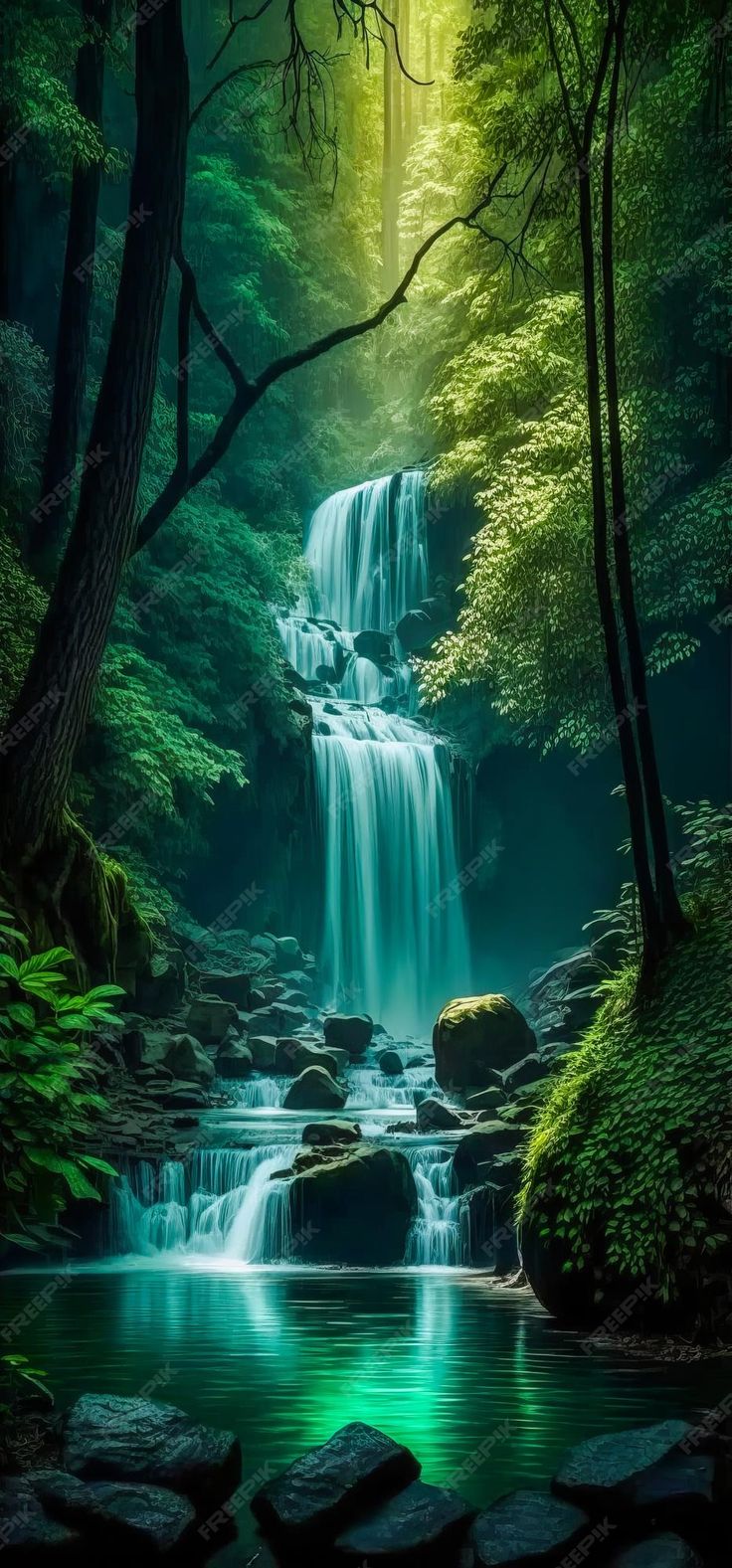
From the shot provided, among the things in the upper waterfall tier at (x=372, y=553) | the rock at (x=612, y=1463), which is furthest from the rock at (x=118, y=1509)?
the upper waterfall tier at (x=372, y=553)

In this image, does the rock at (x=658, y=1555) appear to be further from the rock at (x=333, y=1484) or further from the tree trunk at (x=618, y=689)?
the tree trunk at (x=618, y=689)

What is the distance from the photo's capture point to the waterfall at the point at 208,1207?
43.3ft

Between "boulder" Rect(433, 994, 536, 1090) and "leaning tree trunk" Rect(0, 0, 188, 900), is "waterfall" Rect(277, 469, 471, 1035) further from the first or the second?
"leaning tree trunk" Rect(0, 0, 188, 900)

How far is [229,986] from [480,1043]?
5584mm

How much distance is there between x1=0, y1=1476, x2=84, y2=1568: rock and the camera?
4.19 m

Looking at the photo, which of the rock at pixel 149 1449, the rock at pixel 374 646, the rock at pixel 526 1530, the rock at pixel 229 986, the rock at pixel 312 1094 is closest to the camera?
the rock at pixel 526 1530

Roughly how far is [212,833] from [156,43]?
18.7 metres

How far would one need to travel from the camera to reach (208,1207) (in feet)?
45.5

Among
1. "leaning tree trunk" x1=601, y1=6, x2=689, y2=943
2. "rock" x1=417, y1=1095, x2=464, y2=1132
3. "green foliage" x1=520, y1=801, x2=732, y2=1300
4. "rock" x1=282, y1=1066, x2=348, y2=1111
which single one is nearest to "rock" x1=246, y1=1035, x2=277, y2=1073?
"rock" x1=282, y1=1066, x2=348, y2=1111

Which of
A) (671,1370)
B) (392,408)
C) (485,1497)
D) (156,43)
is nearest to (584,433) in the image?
(156,43)

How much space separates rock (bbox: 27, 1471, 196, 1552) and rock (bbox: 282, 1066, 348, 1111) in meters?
13.7

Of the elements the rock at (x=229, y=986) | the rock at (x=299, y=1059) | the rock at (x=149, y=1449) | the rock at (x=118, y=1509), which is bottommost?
the rock at (x=118, y=1509)

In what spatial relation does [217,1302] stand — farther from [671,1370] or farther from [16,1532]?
[16,1532]

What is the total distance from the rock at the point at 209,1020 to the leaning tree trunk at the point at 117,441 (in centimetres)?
1082
